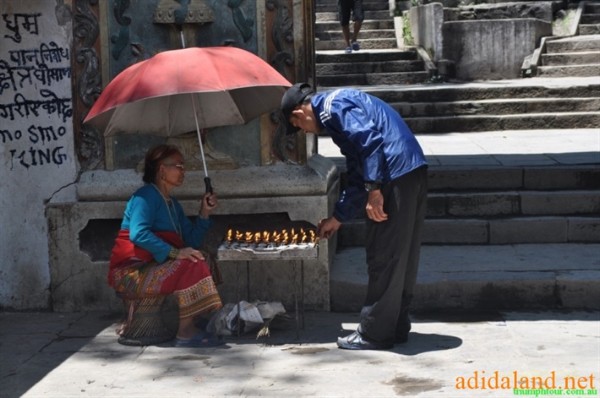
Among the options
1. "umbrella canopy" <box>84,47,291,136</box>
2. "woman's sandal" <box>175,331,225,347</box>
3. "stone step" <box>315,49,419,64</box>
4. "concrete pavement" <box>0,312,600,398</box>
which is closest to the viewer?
"concrete pavement" <box>0,312,600,398</box>

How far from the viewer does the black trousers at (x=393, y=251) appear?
21.7 ft

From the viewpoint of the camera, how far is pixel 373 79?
15844 mm

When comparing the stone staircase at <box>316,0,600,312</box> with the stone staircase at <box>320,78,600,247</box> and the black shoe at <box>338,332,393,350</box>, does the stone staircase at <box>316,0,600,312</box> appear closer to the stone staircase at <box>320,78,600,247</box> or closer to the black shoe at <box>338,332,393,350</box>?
the stone staircase at <box>320,78,600,247</box>

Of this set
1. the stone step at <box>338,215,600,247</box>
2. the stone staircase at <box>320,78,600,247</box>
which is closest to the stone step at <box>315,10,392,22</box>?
the stone staircase at <box>320,78,600,247</box>

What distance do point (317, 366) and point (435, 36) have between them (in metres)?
10.8

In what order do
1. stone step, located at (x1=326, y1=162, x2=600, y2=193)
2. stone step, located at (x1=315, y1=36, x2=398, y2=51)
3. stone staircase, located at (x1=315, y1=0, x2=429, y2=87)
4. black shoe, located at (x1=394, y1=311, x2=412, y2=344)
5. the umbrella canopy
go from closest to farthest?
the umbrella canopy
black shoe, located at (x1=394, y1=311, x2=412, y2=344)
stone step, located at (x1=326, y1=162, x2=600, y2=193)
stone staircase, located at (x1=315, y1=0, x2=429, y2=87)
stone step, located at (x1=315, y1=36, x2=398, y2=51)

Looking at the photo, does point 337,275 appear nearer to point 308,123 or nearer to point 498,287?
point 498,287

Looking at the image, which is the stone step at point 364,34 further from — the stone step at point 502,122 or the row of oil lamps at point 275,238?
the row of oil lamps at point 275,238

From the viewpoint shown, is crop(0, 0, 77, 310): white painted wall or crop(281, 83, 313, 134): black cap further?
crop(0, 0, 77, 310): white painted wall

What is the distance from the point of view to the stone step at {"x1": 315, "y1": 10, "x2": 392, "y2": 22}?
62.5 ft

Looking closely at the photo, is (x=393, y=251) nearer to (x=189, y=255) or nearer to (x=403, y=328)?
(x=403, y=328)

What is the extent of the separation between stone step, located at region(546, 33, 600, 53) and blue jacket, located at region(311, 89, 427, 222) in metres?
10.5

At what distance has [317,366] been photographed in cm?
650

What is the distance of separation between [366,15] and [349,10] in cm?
239
